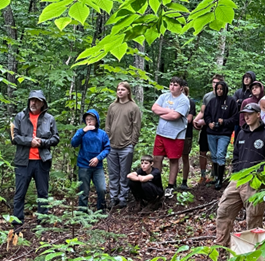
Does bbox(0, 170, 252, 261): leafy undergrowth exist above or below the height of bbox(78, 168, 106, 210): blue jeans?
below

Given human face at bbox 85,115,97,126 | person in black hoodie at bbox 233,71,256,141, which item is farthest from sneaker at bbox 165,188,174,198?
human face at bbox 85,115,97,126

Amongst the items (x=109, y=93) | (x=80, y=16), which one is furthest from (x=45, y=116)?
(x=80, y=16)

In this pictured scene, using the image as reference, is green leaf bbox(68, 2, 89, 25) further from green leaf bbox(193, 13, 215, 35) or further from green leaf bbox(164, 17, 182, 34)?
green leaf bbox(193, 13, 215, 35)

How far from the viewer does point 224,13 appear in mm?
1788

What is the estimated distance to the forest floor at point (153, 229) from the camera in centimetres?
429

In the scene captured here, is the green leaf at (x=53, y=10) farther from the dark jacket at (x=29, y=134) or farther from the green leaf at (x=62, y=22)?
the dark jacket at (x=29, y=134)

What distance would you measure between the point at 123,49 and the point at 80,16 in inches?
11.9

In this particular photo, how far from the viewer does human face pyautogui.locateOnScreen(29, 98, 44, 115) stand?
17.3 ft

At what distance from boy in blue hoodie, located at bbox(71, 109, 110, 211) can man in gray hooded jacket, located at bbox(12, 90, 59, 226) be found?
2.05 feet

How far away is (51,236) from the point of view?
4.81 metres

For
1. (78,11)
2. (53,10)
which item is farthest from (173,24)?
(53,10)

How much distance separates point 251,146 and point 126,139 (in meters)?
2.72

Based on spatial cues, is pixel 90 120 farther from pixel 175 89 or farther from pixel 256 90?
pixel 256 90

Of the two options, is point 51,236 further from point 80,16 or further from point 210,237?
point 80,16
